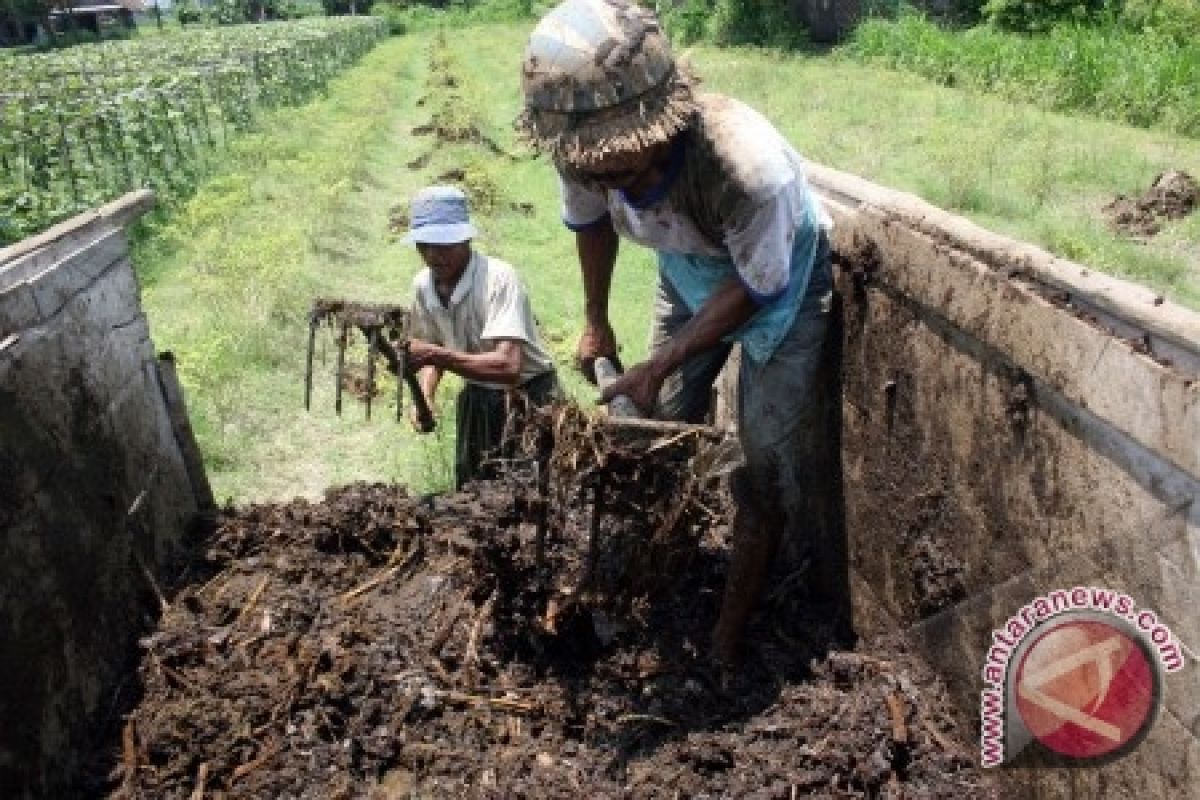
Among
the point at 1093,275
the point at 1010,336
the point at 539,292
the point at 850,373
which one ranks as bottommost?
the point at 539,292

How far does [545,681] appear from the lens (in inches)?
136

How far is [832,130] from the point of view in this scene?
519 inches

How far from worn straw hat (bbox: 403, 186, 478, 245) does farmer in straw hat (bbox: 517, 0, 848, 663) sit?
1.63 feet

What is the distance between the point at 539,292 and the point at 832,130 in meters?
6.28

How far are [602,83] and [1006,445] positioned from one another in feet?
4.73

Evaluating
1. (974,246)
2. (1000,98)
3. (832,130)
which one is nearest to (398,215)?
(832,130)

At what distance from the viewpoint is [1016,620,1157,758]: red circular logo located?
6.86 feet

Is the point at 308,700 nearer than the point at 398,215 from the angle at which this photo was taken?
Yes

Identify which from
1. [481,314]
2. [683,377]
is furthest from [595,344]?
[481,314]

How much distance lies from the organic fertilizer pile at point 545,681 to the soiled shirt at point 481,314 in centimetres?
57

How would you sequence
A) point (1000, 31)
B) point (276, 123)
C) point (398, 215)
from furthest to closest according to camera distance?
point (1000, 31), point (276, 123), point (398, 215)

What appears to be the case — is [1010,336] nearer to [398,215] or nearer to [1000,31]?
[398,215]

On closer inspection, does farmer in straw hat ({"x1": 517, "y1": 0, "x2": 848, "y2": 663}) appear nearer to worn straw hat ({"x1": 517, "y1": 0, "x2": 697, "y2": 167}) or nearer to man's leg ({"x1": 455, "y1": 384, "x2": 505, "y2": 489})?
worn straw hat ({"x1": 517, "y1": 0, "x2": 697, "y2": 167})
